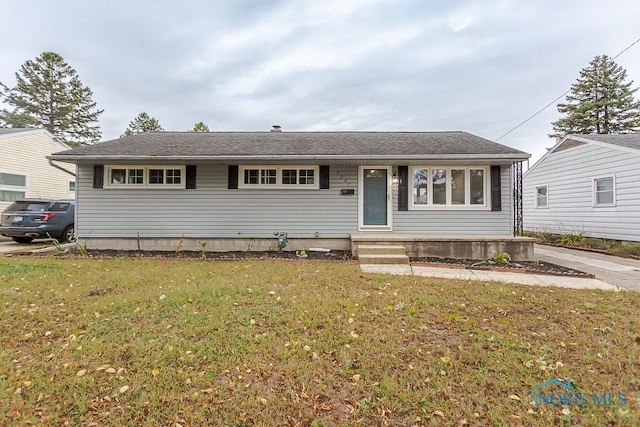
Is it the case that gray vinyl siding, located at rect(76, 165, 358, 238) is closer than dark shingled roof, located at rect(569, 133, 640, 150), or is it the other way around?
gray vinyl siding, located at rect(76, 165, 358, 238)

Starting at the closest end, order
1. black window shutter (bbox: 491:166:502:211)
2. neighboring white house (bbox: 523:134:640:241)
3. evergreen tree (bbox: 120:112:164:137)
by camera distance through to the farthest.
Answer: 1. black window shutter (bbox: 491:166:502:211)
2. neighboring white house (bbox: 523:134:640:241)
3. evergreen tree (bbox: 120:112:164:137)

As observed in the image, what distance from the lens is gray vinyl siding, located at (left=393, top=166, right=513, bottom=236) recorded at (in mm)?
7793

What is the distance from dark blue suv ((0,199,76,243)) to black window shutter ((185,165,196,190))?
5313 mm

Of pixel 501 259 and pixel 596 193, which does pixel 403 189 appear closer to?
pixel 501 259

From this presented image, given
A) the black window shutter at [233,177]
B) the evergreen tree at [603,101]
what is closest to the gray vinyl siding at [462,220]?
the black window shutter at [233,177]

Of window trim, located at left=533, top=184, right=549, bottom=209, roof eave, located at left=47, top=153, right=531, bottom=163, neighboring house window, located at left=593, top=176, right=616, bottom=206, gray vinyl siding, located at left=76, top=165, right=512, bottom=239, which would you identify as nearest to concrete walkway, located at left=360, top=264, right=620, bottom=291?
gray vinyl siding, located at left=76, top=165, right=512, bottom=239

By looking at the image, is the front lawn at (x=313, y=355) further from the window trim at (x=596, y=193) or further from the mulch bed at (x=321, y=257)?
the window trim at (x=596, y=193)

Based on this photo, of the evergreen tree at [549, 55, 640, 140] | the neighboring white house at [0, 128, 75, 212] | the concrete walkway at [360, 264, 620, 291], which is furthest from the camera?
the evergreen tree at [549, 55, 640, 140]

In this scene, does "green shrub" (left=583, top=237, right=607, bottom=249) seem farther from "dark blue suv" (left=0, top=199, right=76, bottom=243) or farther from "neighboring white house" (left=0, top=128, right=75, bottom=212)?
"neighboring white house" (left=0, top=128, right=75, bottom=212)

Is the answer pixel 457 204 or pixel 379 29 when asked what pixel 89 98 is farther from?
pixel 457 204

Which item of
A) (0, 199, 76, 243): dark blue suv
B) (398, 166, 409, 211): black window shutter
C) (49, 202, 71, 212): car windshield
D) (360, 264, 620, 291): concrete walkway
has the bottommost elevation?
(360, 264, 620, 291): concrete walkway

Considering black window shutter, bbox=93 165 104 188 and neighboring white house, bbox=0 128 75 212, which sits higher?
neighboring white house, bbox=0 128 75 212

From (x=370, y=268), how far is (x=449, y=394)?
12.7ft

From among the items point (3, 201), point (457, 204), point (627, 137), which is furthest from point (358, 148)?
point (3, 201)
